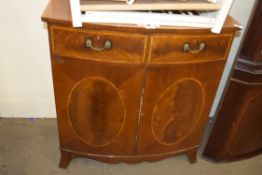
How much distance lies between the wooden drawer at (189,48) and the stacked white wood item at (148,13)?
5 cm

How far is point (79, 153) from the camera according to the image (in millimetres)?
1430

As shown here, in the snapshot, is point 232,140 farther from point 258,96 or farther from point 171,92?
point 171,92

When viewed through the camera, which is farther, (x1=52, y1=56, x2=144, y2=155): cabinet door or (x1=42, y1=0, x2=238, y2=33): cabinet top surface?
(x1=52, y1=56, x2=144, y2=155): cabinet door

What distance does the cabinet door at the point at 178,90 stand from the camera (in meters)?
1.10

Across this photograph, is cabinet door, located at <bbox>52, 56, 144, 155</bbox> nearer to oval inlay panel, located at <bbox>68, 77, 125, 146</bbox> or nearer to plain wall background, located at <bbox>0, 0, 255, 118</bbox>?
oval inlay panel, located at <bbox>68, 77, 125, 146</bbox>

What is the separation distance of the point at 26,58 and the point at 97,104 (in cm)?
60

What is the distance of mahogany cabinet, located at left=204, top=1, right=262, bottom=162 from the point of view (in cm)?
124

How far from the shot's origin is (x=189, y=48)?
3.61 feet

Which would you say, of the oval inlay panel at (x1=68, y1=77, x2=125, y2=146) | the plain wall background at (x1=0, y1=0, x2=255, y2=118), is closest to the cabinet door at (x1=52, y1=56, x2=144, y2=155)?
the oval inlay panel at (x1=68, y1=77, x2=125, y2=146)

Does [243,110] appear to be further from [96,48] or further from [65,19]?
[65,19]

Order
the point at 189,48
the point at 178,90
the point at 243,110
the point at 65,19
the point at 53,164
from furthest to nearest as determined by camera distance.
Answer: the point at 53,164, the point at 243,110, the point at 178,90, the point at 189,48, the point at 65,19

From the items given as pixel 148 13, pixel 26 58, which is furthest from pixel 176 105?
pixel 26 58

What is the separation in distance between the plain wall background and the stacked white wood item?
1.65 ft

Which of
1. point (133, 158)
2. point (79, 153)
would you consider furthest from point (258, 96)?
point (79, 153)
